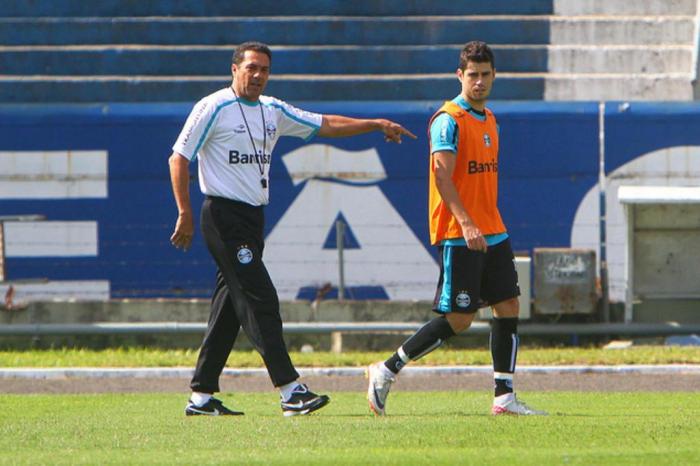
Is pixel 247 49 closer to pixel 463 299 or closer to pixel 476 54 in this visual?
pixel 476 54

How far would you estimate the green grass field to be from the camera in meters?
5.92

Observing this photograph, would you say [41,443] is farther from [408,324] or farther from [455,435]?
[408,324]

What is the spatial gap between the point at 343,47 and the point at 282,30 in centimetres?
80

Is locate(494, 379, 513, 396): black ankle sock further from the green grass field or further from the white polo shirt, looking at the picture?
the white polo shirt

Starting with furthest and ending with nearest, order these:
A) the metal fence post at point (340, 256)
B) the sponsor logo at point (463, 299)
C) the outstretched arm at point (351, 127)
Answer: the metal fence post at point (340, 256) < the outstretched arm at point (351, 127) < the sponsor logo at point (463, 299)

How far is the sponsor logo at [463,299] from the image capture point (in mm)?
7984

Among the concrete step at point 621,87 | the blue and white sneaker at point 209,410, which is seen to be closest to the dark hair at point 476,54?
the blue and white sneaker at point 209,410

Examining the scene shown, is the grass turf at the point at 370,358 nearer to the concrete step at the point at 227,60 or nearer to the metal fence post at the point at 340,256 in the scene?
the metal fence post at the point at 340,256

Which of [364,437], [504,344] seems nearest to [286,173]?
[504,344]

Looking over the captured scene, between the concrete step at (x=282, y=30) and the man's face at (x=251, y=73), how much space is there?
1069cm

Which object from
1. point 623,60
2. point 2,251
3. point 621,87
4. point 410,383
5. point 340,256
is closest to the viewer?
point 410,383

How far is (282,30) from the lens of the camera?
61.3 feet

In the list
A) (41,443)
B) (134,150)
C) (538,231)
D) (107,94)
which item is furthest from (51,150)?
(41,443)

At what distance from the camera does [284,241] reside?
1550 cm
